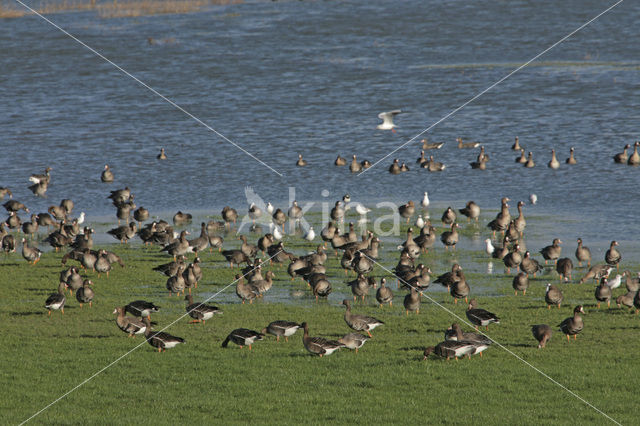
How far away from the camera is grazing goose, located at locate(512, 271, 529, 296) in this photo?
32.7 m

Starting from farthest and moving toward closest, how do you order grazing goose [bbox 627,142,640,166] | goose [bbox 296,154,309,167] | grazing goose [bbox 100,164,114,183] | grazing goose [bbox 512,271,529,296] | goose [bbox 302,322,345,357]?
1. goose [bbox 296,154,309,167]
2. grazing goose [bbox 627,142,640,166]
3. grazing goose [bbox 100,164,114,183]
4. grazing goose [bbox 512,271,529,296]
5. goose [bbox 302,322,345,357]

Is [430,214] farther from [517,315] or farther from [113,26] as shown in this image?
[113,26]

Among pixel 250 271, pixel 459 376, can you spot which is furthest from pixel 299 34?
pixel 459 376

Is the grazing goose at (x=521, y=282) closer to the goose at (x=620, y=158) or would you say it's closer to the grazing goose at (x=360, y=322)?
the grazing goose at (x=360, y=322)

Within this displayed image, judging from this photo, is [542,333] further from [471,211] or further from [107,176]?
[107,176]

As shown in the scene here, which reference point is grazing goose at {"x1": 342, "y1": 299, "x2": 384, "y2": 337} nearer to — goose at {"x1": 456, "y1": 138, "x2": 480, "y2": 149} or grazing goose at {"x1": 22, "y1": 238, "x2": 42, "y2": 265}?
A: grazing goose at {"x1": 22, "y1": 238, "x2": 42, "y2": 265}

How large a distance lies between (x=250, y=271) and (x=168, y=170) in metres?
27.1

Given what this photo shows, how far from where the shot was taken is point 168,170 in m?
60.6

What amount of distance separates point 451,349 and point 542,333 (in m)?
2.84

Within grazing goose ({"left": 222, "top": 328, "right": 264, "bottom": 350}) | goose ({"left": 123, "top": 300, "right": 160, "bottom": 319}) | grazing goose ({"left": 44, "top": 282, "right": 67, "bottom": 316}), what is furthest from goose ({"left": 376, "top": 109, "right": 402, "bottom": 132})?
grazing goose ({"left": 222, "top": 328, "right": 264, "bottom": 350})

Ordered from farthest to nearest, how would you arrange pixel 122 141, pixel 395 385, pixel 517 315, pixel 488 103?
pixel 488 103 < pixel 122 141 < pixel 517 315 < pixel 395 385

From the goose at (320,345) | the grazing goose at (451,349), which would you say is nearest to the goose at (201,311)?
the goose at (320,345)

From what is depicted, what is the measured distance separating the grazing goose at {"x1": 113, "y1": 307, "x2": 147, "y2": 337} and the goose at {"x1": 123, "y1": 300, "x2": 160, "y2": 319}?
1325mm

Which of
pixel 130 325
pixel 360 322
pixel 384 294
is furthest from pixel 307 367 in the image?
pixel 384 294
